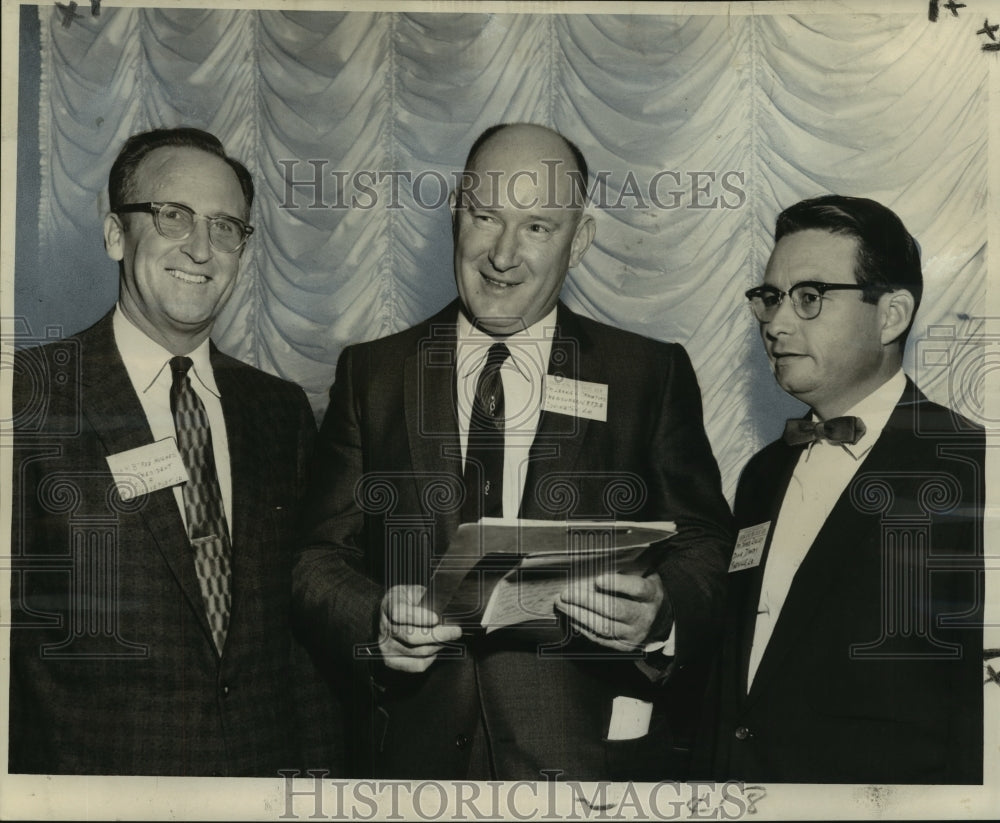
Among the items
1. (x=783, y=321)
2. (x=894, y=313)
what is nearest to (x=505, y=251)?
(x=783, y=321)

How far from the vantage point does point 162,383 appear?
4.09m

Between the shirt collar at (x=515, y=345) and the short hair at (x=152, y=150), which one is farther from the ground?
the short hair at (x=152, y=150)

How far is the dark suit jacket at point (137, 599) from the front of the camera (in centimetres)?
401

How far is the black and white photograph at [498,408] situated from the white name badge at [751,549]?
12 mm

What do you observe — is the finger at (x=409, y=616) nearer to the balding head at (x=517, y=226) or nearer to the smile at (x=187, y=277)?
the balding head at (x=517, y=226)

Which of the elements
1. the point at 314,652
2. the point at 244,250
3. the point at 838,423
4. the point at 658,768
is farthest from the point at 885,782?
the point at 244,250

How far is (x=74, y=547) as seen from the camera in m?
4.10

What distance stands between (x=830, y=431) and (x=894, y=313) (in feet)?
1.34

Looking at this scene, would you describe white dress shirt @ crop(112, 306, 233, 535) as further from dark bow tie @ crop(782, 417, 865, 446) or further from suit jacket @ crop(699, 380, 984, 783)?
dark bow tie @ crop(782, 417, 865, 446)

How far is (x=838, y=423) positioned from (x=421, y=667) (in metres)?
1.41

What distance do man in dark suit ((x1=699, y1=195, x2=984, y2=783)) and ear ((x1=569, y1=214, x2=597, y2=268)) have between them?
1.69ft

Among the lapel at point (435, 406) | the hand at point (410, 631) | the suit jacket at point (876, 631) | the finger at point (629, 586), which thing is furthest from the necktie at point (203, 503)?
the suit jacket at point (876, 631)

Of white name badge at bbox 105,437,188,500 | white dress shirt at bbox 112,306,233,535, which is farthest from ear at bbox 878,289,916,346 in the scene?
white name badge at bbox 105,437,188,500

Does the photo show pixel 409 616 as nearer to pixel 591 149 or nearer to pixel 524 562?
pixel 524 562
